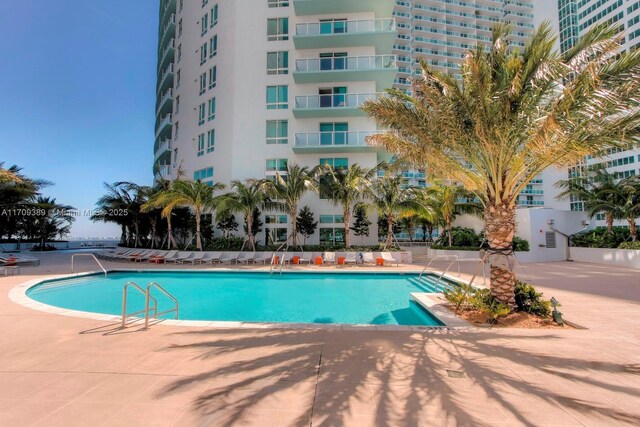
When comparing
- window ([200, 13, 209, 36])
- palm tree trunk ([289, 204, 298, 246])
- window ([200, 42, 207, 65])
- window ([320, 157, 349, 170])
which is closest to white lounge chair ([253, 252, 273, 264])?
palm tree trunk ([289, 204, 298, 246])

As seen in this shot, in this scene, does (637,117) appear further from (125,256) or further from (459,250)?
(125,256)

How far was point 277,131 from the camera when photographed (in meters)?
22.9

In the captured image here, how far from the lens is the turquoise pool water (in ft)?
28.3

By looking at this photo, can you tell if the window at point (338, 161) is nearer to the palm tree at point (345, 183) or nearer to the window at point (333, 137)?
the window at point (333, 137)

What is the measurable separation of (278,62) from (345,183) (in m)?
11.7

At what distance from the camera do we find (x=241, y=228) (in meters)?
21.9

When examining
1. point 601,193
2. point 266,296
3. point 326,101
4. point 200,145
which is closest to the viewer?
point 266,296

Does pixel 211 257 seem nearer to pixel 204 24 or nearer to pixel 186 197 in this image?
pixel 186 197

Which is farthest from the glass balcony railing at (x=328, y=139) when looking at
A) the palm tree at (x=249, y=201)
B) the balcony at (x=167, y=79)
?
the balcony at (x=167, y=79)

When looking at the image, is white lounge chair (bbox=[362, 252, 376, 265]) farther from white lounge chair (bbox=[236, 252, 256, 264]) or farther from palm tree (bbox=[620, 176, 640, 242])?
palm tree (bbox=[620, 176, 640, 242])

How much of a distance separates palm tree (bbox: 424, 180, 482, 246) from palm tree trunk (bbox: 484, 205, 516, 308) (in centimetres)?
1296

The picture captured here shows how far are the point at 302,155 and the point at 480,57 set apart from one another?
16.6 metres

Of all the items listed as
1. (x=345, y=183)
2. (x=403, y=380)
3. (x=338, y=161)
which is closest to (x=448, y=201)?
(x=345, y=183)

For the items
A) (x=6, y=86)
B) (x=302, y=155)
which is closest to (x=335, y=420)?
(x=302, y=155)
